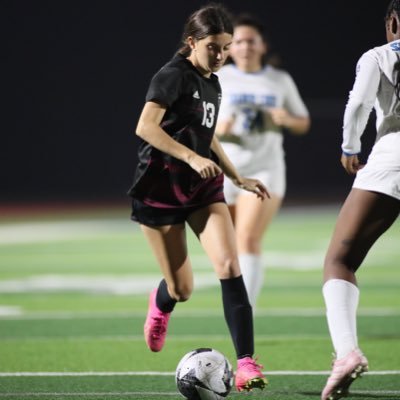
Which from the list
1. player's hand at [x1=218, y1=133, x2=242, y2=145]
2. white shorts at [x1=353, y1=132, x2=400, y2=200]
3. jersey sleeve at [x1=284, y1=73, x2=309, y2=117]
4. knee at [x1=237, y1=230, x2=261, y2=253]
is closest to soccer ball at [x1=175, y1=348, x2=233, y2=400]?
white shorts at [x1=353, y1=132, x2=400, y2=200]

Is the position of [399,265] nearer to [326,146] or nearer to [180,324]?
[180,324]

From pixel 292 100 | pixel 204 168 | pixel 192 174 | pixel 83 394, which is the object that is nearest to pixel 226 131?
pixel 292 100

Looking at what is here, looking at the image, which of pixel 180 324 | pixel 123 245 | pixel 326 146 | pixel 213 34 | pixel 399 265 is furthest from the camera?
pixel 326 146

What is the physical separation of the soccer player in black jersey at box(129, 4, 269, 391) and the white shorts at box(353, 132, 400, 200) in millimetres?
990

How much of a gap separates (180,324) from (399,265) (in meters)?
5.87

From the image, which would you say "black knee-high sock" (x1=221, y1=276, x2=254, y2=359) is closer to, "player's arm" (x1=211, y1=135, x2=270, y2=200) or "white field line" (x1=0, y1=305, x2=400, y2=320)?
"player's arm" (x1=211, y1=135, x2=270, y2=200)

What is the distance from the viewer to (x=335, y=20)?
32250mm

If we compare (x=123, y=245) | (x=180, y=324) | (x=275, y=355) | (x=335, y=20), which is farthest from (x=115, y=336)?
(x=335, y=20)

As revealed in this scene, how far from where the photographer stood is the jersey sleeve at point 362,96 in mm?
4684

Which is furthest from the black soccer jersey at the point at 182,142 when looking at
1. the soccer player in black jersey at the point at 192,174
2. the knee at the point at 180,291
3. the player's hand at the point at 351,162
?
the player's hand at the point at 351,162

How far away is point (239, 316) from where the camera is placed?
18.0ft

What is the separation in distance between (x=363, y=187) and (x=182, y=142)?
1182 mm

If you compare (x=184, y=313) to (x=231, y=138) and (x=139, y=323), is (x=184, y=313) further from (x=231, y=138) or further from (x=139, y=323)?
(x=231, y=138)

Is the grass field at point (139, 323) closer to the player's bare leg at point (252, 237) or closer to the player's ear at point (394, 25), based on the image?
the player's bare leg at point (252, 237)
